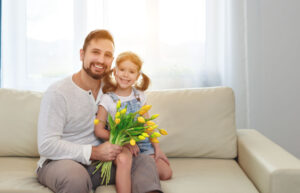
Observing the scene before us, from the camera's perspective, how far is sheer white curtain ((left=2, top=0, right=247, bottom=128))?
2781 mm

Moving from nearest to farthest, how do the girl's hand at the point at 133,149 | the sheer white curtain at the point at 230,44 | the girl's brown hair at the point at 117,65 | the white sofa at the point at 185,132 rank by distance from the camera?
1. the girl's hand at the point at 133,149
2. the girl's brown hair at the point at 117,65
3. the white sofa at the point at 185,132
4. the sheer white curtain at the point at 230,44

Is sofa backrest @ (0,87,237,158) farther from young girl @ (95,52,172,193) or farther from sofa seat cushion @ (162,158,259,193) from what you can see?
young girl @ (95,52,172,193)

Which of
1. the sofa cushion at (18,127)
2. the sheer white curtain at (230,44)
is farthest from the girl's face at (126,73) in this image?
the sheer white curtain at (230,44)

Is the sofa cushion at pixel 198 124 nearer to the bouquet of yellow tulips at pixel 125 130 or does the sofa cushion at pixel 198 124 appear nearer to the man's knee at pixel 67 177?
the bouquet of yellow tulips at pixel 125 130

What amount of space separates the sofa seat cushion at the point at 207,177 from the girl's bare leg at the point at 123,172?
182 millimetres

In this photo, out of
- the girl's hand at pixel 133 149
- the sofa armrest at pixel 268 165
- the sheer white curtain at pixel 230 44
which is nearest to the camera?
the sofa armrest at pixel 268 165

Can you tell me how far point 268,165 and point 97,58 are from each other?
96cm

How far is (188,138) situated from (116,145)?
1.92 ft

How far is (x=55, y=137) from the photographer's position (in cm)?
165

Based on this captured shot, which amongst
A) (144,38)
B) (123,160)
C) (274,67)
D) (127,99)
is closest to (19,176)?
(123,160)

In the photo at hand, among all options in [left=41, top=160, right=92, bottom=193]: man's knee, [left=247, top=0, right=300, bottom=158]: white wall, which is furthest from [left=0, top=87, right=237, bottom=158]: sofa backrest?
[left=247, top=0, right=300, bottom=158]: white wall

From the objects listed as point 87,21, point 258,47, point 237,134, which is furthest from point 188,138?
point 87,21

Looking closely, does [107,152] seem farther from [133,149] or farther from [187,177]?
[187,177]

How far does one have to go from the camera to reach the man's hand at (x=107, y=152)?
5.34ft
